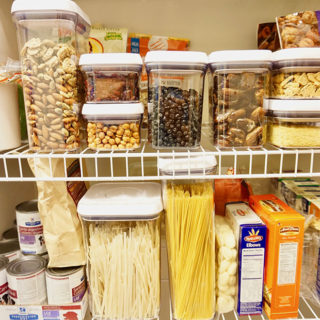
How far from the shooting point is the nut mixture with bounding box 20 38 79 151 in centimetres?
73

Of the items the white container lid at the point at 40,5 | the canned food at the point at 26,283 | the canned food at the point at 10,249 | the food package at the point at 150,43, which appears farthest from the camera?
the food package at the point at 150,43

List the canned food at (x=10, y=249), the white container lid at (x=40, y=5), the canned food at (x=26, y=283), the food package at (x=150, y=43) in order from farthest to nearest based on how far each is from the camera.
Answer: the food package at (x=150, y=43) → the canned food at (x=10, y=249) → the canned food at (x=26, y=283) → the white container lid at (x=40, y=5)

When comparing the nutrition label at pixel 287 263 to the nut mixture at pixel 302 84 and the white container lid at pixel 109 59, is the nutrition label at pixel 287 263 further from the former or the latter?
the white container lid at pixel 109 59

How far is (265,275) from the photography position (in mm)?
802

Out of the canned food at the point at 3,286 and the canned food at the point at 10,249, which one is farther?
the canned food at the point at 10,249

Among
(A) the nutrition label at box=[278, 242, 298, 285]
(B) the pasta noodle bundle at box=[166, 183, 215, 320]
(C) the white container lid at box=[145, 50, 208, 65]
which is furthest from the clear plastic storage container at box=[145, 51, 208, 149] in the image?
(A) the nutrition label at box=[278, 242, 298, 285]

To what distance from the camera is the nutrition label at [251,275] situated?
0.78m

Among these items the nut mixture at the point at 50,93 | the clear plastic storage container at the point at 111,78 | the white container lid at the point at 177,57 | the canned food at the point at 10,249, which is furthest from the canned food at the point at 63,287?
the white container lid at the point at 177,57

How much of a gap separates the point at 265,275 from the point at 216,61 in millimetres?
563

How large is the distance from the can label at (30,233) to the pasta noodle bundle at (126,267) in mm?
186

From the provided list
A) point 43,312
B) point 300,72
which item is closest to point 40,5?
point 300,72

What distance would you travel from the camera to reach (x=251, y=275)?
0.79 meters

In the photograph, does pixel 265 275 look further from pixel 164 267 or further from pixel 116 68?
pixel 116 68

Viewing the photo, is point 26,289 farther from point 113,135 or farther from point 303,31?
point 303,31
